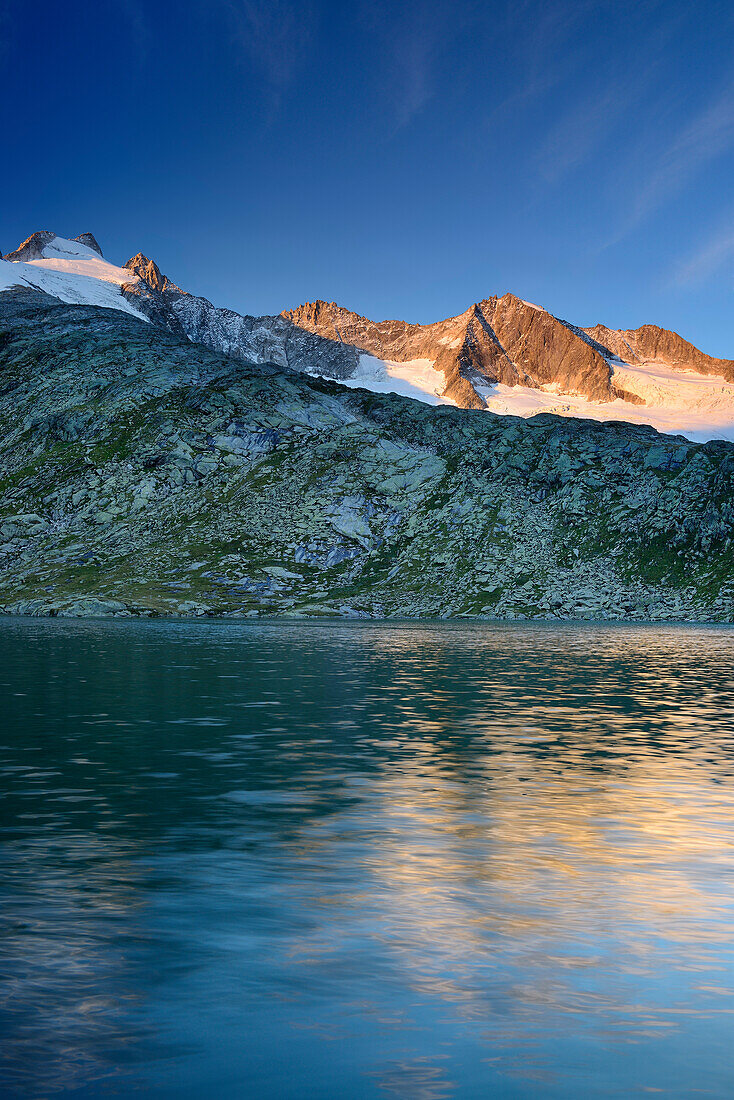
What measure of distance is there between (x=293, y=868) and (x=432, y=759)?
Result: 510 inches

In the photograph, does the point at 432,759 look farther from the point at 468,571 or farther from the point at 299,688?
the point at 468,571

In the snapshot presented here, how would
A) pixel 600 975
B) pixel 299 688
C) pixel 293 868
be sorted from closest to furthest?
1. pixel 600 975
2. pixel 293 868
3. pixel 299 688

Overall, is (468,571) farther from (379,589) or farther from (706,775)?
(706,775)

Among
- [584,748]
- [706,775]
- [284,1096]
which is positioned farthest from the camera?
[584,748]

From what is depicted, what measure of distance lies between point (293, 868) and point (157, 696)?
29.2 metres

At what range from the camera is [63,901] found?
15086 millimetres

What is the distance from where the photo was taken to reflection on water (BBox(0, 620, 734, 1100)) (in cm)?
975

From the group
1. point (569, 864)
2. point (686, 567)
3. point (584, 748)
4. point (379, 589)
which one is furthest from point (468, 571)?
point (569, 864)

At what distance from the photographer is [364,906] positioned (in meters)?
15.1

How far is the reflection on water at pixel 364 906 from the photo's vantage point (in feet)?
32.0

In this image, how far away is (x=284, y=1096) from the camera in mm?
9000

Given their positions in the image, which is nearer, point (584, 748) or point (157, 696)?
point (584, 748)

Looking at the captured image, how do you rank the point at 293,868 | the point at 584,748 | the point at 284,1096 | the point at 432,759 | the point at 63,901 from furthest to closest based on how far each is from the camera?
the point at 584,748
the point at 432,759
the point at 293,868
the point at 63,901
the point at 284,1096

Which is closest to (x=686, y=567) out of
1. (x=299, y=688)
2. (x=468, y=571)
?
(x=468, y=571)
